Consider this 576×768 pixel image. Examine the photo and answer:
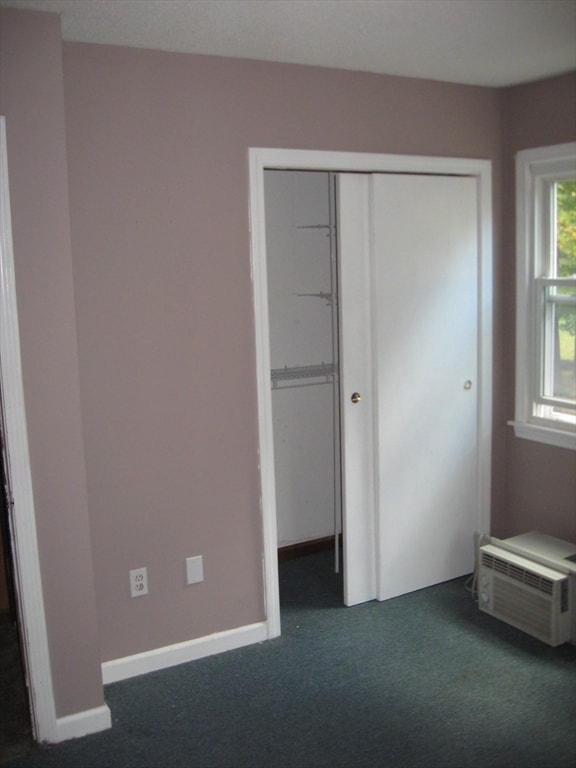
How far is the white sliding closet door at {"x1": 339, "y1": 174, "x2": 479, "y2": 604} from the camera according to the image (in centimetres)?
335

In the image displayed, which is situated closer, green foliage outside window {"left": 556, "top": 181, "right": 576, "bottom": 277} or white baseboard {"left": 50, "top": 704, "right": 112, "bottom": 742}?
white baseboard {"left": 50, "top": 704, "right": 112, "bottom": 742}

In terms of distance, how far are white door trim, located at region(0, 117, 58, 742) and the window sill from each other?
2.39 metres

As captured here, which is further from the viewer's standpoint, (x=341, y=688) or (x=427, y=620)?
(x=427, y=620)

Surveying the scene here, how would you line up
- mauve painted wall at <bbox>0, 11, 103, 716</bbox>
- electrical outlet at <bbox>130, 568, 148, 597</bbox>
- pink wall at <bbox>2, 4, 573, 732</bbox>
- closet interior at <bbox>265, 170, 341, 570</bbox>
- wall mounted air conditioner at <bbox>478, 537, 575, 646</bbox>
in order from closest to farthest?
mauve painted wall at <bbox>0, 11, 103, 716</bbox> → pink wall at <bbox>2, 4, 573, 732</bbox> → electrical outlet at <bbox>130, 568, 148, 597</bbox> → wall mounted air conditioner at <bbox>478, 537, 575, 646</bbox> → closet interior at <bbox>265, 170, 341, 570</bbox>

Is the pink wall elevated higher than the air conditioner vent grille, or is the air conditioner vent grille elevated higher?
the pink wall

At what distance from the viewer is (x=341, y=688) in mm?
2848

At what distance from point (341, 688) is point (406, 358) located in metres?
1.47

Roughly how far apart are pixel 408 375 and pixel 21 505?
1.83 metres

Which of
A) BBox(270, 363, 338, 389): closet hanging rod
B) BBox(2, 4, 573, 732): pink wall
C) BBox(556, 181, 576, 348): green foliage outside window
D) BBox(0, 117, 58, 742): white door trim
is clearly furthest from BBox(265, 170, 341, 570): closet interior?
BBox(0, 117, 58, 742): white door trim

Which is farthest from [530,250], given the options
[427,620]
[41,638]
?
[41,638]

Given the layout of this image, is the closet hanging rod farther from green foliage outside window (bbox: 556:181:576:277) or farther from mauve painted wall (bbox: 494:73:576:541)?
green foliage outside window (bbox: 556:181:576:277)

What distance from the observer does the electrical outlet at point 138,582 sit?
2.95 metres

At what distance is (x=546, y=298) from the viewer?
3.63 m

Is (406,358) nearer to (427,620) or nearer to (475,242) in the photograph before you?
(475,242)
